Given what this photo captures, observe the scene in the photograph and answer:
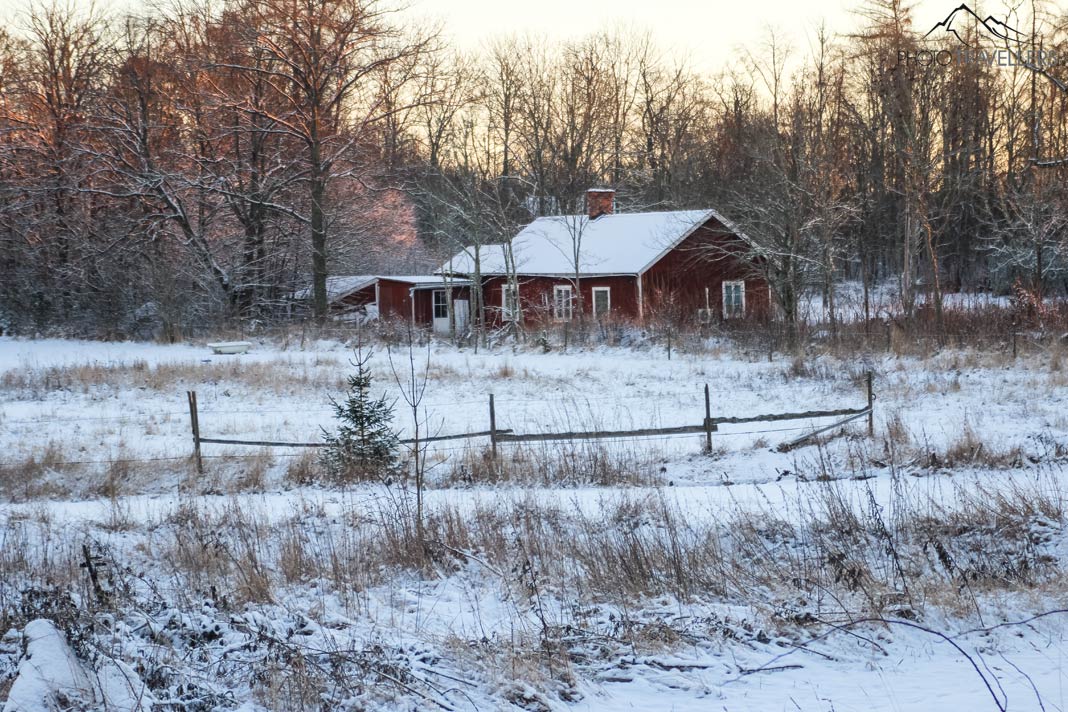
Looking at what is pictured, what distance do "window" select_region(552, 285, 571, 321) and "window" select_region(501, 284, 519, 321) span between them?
146 cm

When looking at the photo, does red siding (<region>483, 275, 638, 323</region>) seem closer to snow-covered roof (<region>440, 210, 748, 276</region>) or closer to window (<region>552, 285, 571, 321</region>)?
window (<region>552, 285, 571, 321</region>)

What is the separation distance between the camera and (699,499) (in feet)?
32.0

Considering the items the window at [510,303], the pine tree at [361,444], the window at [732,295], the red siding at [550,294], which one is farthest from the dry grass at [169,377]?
the window at [732,295]

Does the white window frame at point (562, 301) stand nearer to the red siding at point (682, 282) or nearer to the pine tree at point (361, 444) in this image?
the red siding at point (682, 282)

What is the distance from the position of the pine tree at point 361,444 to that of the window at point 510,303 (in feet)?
58.8

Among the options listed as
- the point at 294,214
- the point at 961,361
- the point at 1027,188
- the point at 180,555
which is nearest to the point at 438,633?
the point at 180,555

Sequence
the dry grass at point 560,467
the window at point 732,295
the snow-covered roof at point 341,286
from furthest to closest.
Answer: the snow-covered roof at point 341,286 → the window at point 732,295 → the dry grass at point 560,467

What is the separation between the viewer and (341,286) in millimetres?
39781

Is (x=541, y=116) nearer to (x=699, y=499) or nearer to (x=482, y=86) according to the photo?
(x=482, y=86)

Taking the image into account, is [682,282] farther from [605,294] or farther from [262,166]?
[262,166]

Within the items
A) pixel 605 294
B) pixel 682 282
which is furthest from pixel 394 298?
pixel 682 282

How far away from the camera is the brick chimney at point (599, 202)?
126ft

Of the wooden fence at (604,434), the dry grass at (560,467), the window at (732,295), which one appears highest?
the window at (732,295)

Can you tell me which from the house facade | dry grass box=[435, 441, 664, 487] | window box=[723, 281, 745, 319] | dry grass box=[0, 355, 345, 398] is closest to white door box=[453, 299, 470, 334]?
the house facade
